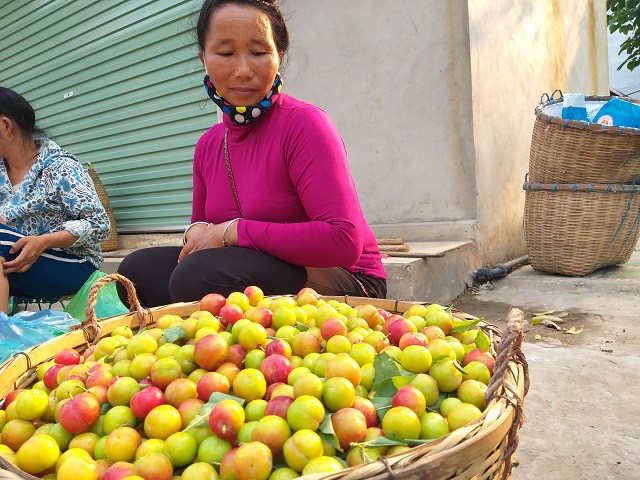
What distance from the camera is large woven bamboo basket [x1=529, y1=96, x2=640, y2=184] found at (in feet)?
11.7

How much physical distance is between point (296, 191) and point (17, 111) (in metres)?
1.96

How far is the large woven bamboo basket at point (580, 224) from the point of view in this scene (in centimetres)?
376

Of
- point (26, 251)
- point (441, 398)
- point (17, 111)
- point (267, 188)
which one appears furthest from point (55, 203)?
point (441, 398)

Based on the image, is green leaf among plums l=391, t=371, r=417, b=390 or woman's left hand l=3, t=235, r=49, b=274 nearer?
green leaf among plums l=391, t=371, r=417, b=390

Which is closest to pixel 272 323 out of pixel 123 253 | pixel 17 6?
→ pixel 123 253

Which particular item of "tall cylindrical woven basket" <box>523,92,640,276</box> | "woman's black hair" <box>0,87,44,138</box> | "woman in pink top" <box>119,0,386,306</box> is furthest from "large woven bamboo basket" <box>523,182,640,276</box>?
"woman's black hair" <box>0,87,44,138</box>

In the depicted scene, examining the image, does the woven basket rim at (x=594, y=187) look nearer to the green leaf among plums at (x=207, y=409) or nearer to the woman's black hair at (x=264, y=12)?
the woman's black hair at (x=264, y=12)

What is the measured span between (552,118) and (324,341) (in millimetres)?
3105

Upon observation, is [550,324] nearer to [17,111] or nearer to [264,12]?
[264,12]

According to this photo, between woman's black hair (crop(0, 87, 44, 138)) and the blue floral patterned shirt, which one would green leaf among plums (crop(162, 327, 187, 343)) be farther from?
woman's black hair (crop(0, 87, 44, 138))

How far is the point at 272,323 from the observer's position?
4.64 ft

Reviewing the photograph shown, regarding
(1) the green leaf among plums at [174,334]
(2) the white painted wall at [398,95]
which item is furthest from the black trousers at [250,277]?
(2) the white painted wall at [398,95]

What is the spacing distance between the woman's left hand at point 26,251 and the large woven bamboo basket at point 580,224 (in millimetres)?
3457

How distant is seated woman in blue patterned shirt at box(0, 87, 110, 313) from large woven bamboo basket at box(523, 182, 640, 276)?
10.4 feet
